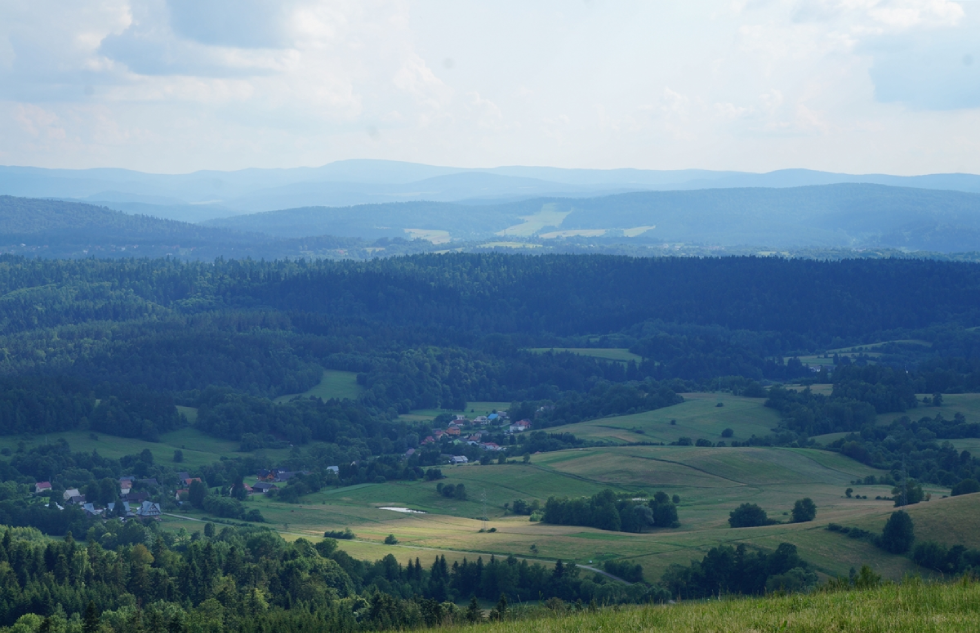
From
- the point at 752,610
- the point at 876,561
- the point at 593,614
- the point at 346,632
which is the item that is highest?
the point at 752,610

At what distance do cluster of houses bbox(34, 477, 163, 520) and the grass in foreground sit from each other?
2840 inches

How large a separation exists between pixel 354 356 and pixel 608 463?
86870mm

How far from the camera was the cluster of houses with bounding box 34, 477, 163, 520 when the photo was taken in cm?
8662

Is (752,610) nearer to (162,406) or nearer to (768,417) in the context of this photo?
(768,417)

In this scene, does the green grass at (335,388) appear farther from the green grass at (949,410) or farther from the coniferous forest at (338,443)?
the green grass at (949,410)

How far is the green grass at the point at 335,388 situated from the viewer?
504 ft

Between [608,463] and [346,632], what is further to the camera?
[608,463]

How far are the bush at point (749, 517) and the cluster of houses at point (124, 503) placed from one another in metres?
47.7

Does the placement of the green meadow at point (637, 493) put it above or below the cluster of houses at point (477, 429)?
above

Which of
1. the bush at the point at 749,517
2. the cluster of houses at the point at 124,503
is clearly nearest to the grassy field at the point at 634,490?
the bush at the point at 749,517

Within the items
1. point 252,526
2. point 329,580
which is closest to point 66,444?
point 252,526

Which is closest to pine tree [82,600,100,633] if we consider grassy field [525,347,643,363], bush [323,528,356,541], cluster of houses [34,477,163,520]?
bush [323,528,356,541]

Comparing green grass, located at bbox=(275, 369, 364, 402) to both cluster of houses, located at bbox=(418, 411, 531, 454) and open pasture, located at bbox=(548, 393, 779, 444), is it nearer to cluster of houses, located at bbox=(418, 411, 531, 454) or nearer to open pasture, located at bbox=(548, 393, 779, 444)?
cluster of houses, located at bbox=(418, 411, 531, 454)

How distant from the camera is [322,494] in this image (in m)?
97.1
